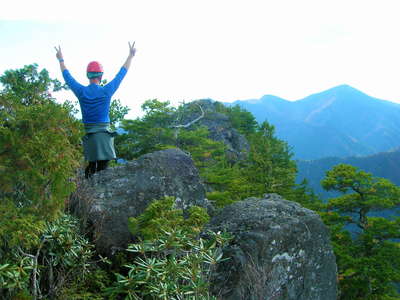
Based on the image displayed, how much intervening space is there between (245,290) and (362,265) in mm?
13637

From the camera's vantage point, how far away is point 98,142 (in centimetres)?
669

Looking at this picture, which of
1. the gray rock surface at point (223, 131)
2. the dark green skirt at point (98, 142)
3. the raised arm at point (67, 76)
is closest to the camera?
the raised arm at point (67, 76)

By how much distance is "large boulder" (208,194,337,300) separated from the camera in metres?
4.86

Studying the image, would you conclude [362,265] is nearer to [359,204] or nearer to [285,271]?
[359,204]

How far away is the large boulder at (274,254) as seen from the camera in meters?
4.86

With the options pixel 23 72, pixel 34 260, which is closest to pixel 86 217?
pixel 34 260

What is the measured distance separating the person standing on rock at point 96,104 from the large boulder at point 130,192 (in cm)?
45

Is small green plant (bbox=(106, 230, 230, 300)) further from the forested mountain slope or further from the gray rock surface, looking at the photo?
the forested mountain slope

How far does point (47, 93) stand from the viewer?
5406 millimetres

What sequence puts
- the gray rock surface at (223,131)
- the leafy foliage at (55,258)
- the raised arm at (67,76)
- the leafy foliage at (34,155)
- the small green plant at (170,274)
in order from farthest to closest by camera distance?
the gray rock surface at (223,131)
the raised arm at (67,76)
the leafy foliage at (55,258)
the small green plant at (170,274)
the leafy foliage at (34,155)

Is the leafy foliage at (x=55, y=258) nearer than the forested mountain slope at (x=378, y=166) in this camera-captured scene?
Yes

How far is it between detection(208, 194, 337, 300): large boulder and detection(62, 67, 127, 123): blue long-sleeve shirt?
2741mm

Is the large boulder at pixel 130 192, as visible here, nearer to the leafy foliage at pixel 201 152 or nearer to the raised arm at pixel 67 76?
the raised arm at pixel 67 76

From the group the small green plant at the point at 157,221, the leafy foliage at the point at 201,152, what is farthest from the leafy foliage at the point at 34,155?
the leafy foliage at the point at 201,152
